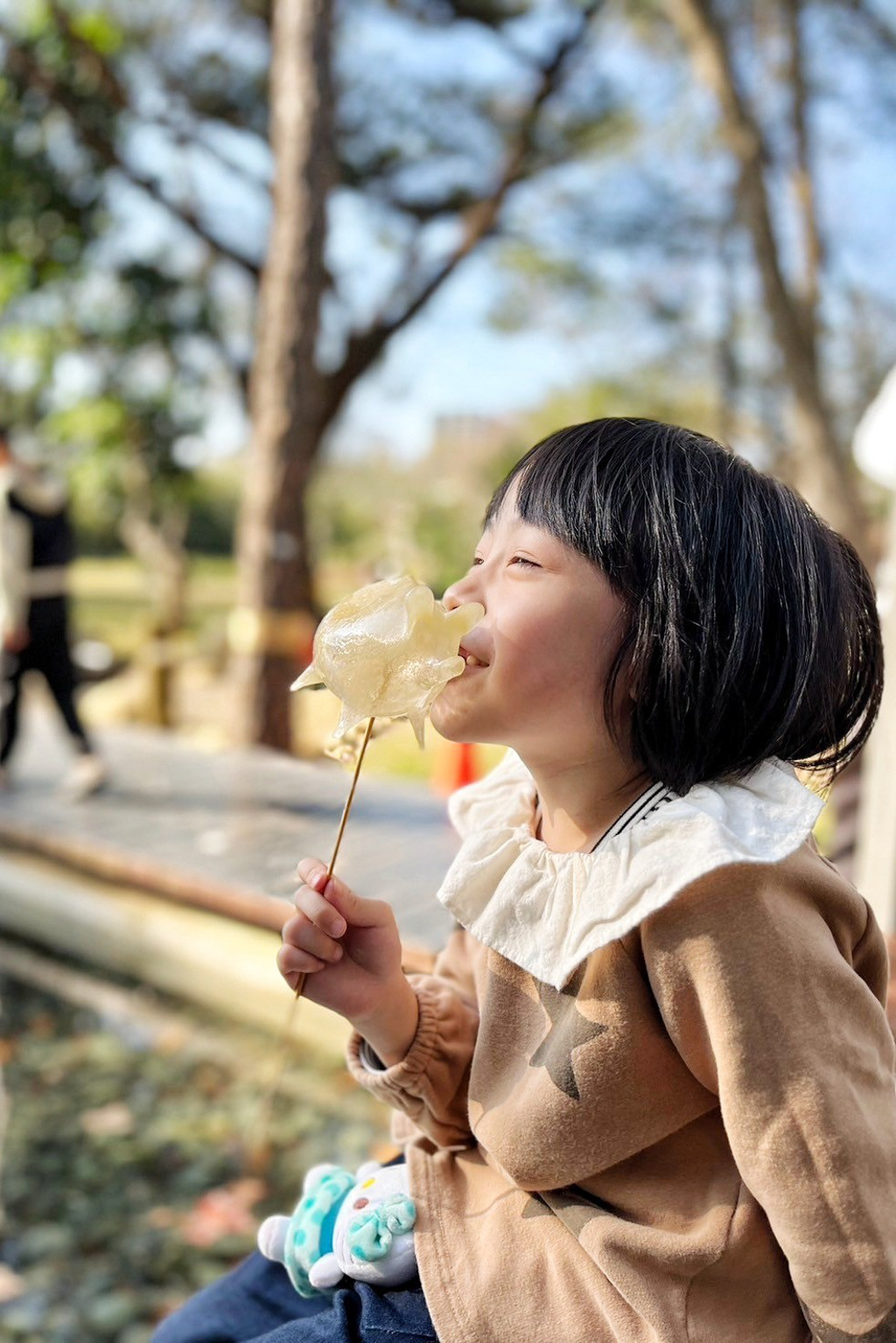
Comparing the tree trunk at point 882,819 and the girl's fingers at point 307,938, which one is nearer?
the girl's fingers at point 307,938

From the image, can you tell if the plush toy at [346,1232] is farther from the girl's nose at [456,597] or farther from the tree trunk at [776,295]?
the tree trunk at [776,295]

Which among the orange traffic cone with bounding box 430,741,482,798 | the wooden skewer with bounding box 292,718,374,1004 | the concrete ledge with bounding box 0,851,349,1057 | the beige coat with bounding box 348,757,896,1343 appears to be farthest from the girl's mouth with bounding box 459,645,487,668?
the orange traffic cone with bounding box 430,741,482,798

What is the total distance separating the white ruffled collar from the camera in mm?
1005

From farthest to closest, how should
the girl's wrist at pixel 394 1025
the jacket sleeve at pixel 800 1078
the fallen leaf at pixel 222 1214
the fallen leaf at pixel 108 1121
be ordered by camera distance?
the fallen leaf at pixel 108 1121 → the fallen leaf at pixel 222 1214 → the girl's wrist at pixel 394 1025 → the jacket sleeve at pixel 800 1078

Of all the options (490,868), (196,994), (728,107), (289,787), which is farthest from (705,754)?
(728,107)

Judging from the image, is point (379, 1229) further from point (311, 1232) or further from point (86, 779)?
point (86, 779)

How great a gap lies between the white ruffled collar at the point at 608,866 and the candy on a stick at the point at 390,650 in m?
0.18

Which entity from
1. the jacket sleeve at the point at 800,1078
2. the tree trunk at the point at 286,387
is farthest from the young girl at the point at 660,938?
the tree trunk at the point at 286,387

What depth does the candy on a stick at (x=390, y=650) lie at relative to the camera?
3.68 ft

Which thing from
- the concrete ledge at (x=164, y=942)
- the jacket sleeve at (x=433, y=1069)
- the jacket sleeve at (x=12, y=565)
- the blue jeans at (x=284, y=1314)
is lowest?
the concrete ledge at (x=164, y=942)

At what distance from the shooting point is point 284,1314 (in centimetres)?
137

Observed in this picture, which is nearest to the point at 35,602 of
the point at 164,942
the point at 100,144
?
the point at 164,942

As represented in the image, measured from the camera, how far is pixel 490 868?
3.99 ft

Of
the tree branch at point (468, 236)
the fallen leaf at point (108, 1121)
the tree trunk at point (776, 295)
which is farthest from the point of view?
the tree branch at point (468, 236)
